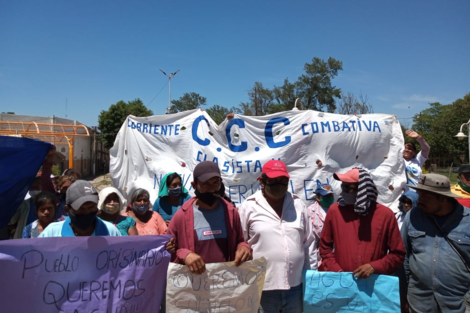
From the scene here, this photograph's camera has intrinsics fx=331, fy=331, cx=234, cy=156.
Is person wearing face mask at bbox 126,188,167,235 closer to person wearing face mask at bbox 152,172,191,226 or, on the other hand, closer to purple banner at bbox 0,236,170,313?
person wearing face mask at bbox 152,172,191,226

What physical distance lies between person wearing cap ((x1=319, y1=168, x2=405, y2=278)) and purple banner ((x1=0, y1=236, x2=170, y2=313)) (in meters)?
1.32

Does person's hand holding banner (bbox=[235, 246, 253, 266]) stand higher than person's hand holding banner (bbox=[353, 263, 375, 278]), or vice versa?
person's hand holding banner (bbox=[235, 246, 253, 266])

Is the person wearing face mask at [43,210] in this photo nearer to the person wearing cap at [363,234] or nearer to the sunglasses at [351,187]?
the person wearing cap at [363,234]

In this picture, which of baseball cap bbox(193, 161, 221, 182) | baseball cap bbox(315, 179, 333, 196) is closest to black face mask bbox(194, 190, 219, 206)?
baseball cap bbox(193, 161, 221, 182)

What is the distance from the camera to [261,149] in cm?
539

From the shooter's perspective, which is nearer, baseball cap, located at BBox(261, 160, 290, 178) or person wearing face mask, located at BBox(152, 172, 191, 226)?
baseball cap, located at BBox(261, 160, 290, 178)

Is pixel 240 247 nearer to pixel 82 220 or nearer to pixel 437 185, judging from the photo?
pixel 82 220

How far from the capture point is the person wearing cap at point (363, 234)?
8.03ft

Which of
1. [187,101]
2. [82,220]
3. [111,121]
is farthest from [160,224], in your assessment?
[187,101]

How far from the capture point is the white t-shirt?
5105mm

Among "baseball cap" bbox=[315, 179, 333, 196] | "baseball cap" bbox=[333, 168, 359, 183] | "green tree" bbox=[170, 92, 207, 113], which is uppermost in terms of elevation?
"green tree" bbox=[170, 92, 207, 113]

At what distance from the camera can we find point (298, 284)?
8.45ft

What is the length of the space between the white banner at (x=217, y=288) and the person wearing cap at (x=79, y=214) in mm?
652

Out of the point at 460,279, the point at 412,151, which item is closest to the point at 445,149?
the point at 412,151
